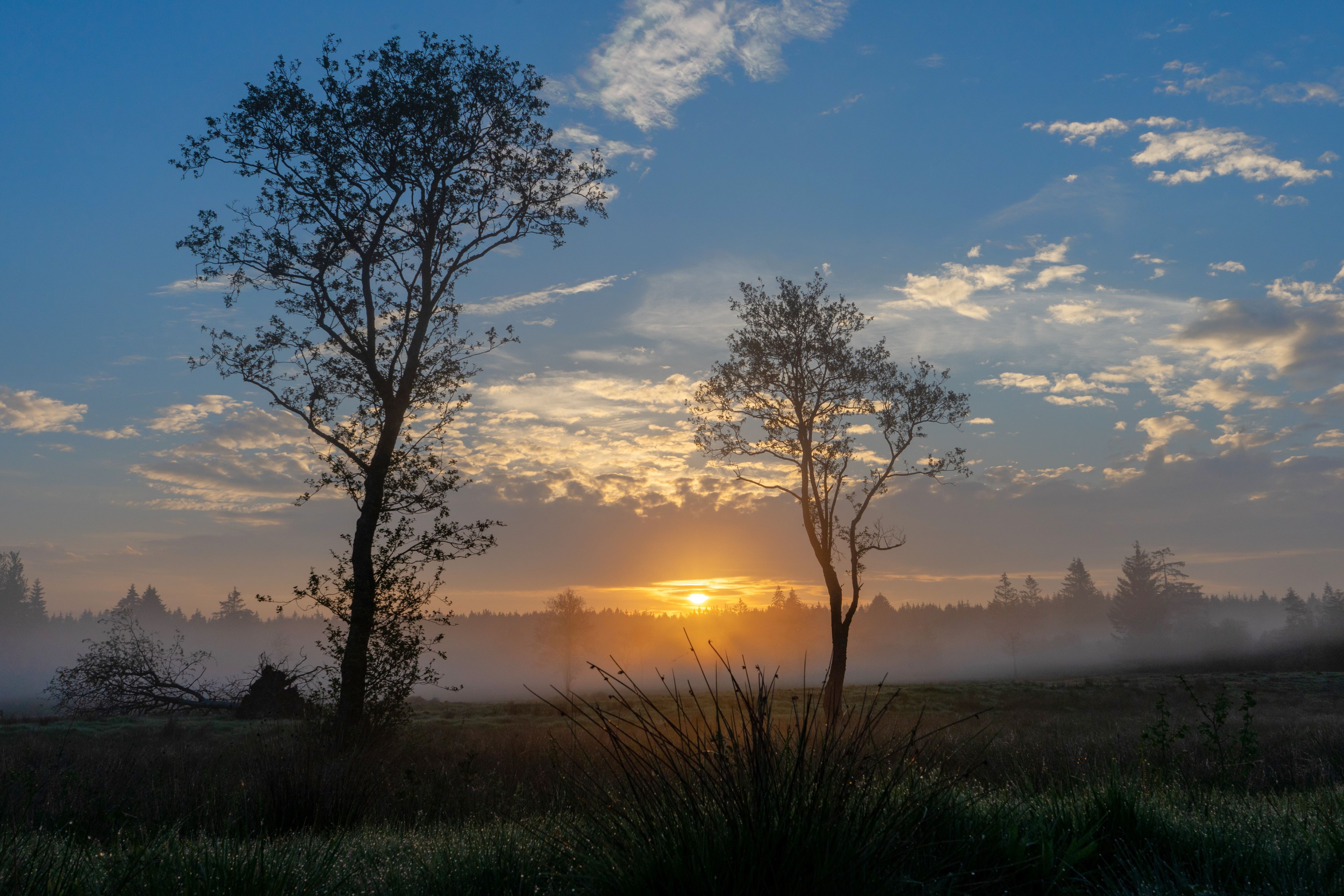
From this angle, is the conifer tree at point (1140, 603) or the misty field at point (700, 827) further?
the conifer tree at point (1140, 603)

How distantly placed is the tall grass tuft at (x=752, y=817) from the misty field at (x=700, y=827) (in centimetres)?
1

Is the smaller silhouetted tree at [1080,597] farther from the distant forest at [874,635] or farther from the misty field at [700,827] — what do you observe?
the misty field at [700,827]

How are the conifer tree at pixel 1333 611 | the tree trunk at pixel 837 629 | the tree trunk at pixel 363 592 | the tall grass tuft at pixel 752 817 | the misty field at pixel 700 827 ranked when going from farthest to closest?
the conifer tree at pixel 1333 611
the tree trunk at pixel 837 629
the tree trunk at pixel 363 592
the misty field at pixel 700 827
the tall grass tuft at pixel 752 817

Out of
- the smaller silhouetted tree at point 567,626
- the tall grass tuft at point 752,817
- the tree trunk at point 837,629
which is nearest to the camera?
the tall grass tuft at point 752,817

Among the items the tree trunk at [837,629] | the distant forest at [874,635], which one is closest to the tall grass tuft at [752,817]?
the tree trunk at [837,629]

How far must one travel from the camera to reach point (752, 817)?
3.42m

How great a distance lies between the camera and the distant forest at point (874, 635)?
292ft

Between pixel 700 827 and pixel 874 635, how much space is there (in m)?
150

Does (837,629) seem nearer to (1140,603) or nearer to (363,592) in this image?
(363,592)

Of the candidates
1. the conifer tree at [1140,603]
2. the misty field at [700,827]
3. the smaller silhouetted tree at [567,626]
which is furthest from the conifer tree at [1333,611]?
the misty field at [700,827]

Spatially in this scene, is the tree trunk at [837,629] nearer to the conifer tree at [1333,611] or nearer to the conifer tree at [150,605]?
the conifer tree at [1333,611]

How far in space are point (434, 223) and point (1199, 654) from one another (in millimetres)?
102566

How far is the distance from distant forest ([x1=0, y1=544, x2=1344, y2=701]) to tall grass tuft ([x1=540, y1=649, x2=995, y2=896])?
65.7 meters

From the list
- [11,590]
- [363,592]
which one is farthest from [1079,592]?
[11,590]
